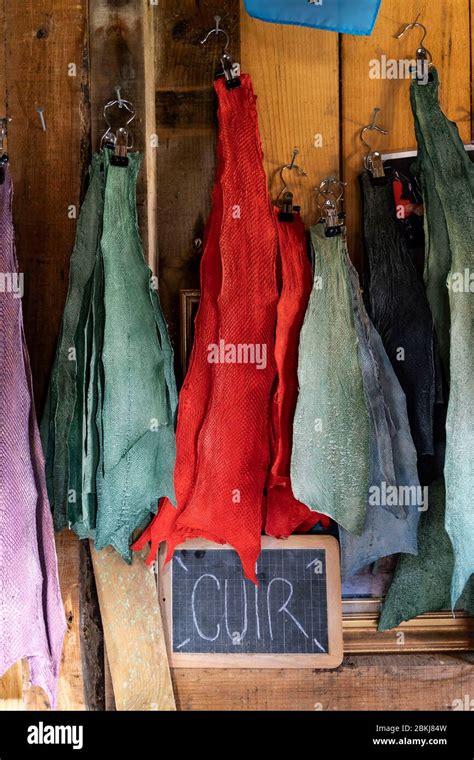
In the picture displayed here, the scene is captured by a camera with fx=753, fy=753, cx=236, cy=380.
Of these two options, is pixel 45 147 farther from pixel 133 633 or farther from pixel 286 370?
pixel 133 633

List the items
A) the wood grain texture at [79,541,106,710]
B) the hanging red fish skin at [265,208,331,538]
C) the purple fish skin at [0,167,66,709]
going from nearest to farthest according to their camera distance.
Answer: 1. the purple fish skin at [0,167,66,709]
2. the hanging red fish skin at [265,208,331,538]
3. the wood grain texture at [79,541,106,710]

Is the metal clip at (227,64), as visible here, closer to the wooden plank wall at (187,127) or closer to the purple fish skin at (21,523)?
the wooden plank wall at (187,127)

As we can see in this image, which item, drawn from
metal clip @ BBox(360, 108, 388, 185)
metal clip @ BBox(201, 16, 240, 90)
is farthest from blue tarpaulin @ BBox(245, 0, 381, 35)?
metal clip @ BBox(360, 108, 388, 185)

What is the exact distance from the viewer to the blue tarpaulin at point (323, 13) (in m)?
1.60

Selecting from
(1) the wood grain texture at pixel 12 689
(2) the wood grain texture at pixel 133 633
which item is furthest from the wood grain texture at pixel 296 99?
(1) the wood grain texture at pixel 12 689

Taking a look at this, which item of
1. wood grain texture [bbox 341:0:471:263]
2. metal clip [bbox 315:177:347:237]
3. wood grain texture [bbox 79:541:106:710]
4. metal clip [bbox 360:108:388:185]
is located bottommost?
wood grain texture [bbox 79:541:106:710]

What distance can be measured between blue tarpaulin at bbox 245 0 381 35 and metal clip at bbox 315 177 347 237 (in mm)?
346

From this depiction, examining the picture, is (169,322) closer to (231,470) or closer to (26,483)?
(231,470)

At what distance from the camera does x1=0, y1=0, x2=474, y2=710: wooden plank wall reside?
5.84 feet

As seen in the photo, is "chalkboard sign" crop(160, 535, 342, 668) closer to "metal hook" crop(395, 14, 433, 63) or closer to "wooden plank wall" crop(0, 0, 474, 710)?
"wooden plank wall" crop(0, 0, 474, 710)

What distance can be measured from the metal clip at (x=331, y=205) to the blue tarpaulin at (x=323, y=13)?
1.13 feet

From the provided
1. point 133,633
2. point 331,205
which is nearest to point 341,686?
point 133,633

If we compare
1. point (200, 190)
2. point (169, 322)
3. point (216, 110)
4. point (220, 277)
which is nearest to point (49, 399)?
point (169, 322)

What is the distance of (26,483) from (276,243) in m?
0.76
